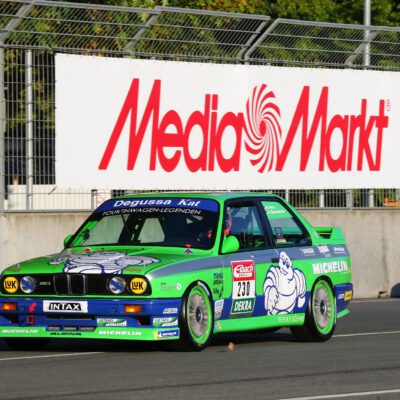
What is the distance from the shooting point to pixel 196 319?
12336mm

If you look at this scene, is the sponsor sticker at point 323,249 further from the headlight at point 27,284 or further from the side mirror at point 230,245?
the headlight at point 27,284

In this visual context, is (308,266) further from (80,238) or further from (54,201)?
(54,201)

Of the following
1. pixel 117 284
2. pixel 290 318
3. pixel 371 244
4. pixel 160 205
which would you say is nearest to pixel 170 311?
pixel 117 284

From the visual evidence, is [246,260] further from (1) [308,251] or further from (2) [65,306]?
(2) [65,306]

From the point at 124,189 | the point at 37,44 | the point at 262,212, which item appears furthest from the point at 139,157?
the point at 262,212

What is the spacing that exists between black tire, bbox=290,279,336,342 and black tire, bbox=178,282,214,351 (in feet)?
5.31

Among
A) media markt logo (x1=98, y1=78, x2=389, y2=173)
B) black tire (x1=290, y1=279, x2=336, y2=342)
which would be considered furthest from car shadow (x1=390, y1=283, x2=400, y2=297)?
black tire (x1=290, y1=279, x2=336, y2=342)

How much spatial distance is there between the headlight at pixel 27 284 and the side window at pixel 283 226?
104 inches

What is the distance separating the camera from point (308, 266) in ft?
46.0

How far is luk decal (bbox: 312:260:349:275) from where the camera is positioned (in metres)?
14.1

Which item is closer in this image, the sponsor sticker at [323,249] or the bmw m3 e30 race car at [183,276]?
the bmw m3 e30 race car at [183,276]

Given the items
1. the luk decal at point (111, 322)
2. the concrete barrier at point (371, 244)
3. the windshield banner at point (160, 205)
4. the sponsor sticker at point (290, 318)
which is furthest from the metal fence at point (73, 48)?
the luk decal at point (111, 322)

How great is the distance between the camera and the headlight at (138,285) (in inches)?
473

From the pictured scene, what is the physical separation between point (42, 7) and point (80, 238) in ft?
17.7
